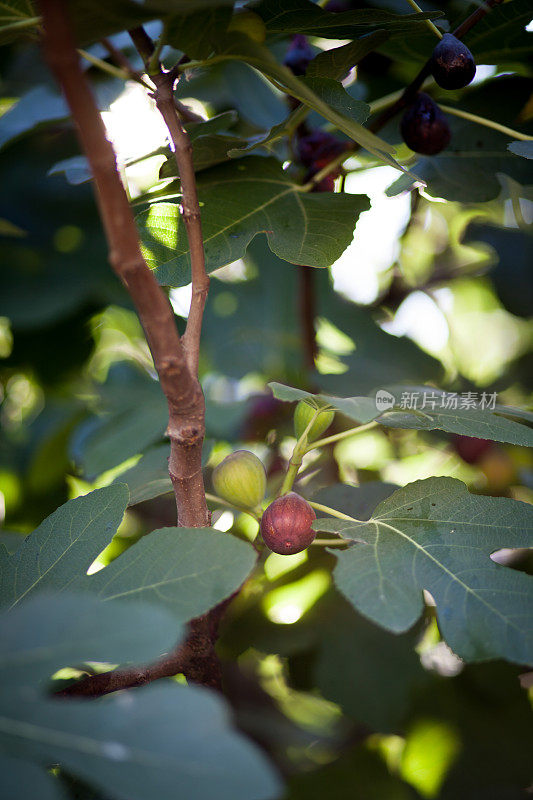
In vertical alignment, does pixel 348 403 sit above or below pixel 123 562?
above

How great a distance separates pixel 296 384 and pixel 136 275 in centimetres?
122

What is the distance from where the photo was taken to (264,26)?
78 centimetres

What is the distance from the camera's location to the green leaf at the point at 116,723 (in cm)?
40

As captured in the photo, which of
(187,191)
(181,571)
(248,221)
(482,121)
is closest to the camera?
(181,571)

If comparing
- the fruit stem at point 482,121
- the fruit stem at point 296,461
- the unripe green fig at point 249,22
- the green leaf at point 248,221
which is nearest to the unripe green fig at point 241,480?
the fruit stem at point 296,461

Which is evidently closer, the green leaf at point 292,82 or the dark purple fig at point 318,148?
the green leaf at point 292,82

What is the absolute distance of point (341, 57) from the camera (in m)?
0.81

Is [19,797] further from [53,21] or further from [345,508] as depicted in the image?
[345,508]

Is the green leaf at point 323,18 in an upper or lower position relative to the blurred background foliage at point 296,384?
upper

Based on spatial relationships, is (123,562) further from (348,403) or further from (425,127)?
(425,127)

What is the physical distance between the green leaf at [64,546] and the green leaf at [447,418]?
352 mm

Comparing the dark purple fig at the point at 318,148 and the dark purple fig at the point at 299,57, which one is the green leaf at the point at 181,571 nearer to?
the dark purple fig at the point at 318,148

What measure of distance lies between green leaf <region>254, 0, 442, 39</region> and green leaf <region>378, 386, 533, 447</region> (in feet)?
1.50

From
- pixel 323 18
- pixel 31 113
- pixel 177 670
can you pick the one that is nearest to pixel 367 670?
pixel 177 670
